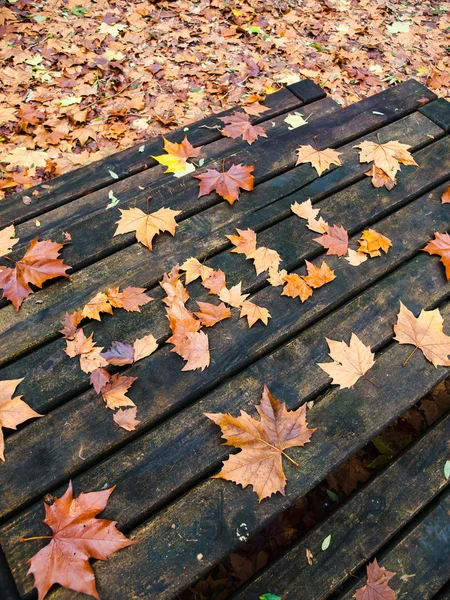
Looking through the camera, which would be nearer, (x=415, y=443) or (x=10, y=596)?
(x=10, y=596)

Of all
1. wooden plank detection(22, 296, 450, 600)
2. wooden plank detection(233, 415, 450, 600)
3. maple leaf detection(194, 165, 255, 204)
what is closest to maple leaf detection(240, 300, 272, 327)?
wooden plank detection(22, 296, 450, 600)

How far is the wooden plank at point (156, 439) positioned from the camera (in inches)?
52.7

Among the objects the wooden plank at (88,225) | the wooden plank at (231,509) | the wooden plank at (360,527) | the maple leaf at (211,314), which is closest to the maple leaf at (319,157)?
the wooden plank at (88,225)

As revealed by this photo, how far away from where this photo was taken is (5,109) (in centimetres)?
338

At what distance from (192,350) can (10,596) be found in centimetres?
89

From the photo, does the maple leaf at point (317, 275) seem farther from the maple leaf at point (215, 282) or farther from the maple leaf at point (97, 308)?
the maple leaf at point (97, 308)

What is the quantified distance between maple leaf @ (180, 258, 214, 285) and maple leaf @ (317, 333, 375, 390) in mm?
539

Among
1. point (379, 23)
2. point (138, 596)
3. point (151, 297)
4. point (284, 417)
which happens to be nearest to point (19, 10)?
point (379, 23)

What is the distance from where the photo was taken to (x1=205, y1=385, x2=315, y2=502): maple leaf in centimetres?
136

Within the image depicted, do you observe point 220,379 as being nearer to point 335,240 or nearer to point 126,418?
point 126,418

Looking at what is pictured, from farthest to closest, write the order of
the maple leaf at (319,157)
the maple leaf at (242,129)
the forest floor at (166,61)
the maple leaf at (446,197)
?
the forest floor at (166,61) → the maple leaf at (242,129) → the maple leaf at (319,157) → the maple leaf at (446,197)

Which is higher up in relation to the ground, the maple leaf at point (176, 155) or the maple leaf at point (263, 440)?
the maple leaf at point (176, 155)

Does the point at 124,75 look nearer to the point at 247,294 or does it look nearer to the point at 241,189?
the point at 241,189

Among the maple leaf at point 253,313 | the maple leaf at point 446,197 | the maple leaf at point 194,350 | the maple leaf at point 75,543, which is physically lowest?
the maple leaf at point 75,543
